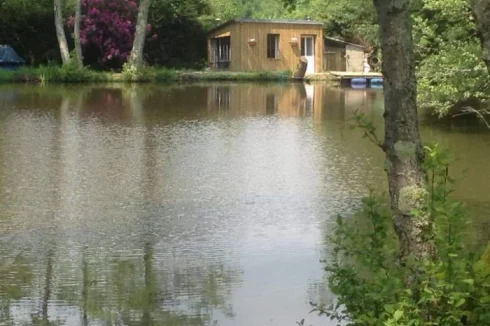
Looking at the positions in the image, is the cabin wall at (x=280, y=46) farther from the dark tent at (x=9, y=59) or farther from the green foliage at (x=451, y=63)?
the green foliage at (x=451, y=63)

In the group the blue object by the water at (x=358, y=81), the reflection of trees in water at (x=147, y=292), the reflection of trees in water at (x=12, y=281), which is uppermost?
the blue object by the water at (x=358, y=81)

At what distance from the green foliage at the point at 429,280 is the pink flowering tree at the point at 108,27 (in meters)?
33.8

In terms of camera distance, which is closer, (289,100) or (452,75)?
(452,75)

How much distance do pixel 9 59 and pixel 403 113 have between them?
113 ft

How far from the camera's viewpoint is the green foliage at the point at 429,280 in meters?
3.57

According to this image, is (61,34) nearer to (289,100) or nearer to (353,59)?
(289,100)

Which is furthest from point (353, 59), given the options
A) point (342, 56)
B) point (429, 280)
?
point (429, 280)

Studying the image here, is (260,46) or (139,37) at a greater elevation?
(139,37)

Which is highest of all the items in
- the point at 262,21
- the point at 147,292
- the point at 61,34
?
the point at 262,21

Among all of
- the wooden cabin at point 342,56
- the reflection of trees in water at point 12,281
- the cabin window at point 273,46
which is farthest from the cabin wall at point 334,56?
the reflection of trees in water at point 12,281

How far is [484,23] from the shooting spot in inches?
129

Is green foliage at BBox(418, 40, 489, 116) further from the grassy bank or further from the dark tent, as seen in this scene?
the dark tent

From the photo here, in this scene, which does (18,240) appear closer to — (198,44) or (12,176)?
(12,176)

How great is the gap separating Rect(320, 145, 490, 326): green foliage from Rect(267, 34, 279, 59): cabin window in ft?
126
